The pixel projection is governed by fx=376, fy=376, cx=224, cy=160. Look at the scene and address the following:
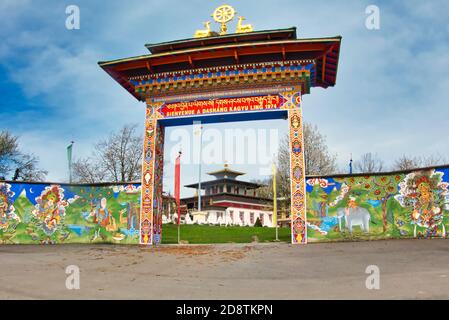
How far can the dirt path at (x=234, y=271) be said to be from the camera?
5836 millimetres

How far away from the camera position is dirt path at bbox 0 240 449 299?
5.84m

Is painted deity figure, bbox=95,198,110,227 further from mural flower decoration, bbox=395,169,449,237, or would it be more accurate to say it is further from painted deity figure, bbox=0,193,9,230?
mural flower decoration, bbox=395,169,449,237

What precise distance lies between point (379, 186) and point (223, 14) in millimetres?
9196

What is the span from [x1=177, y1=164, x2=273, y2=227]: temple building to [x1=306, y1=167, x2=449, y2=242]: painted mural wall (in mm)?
48711

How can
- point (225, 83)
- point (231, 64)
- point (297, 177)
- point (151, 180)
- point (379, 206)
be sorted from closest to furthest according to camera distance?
point (379, 206)
point (297, 177)
point (231, 64)
point (225, 83)
point (151, 180)

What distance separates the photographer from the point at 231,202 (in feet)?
217

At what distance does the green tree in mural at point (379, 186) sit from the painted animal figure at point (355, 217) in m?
0.52

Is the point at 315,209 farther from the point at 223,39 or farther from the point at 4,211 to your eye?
the point at 4,211

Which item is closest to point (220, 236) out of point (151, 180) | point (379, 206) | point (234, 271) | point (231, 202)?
point (151, 180)

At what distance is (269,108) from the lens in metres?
14.0

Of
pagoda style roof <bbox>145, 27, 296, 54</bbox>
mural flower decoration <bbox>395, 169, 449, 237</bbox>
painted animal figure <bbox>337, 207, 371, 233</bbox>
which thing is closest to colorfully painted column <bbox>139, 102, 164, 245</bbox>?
pagoda style roof <bbox>145, 27, 296, 54</bbox>

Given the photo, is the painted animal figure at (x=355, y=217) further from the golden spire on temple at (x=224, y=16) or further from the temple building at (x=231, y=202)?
the temple building at (x=231, y=202)
